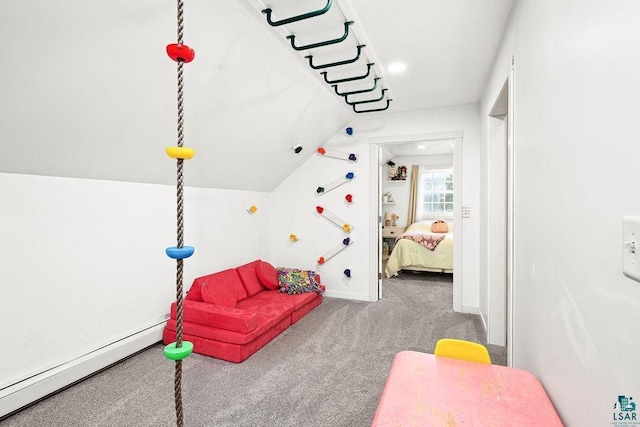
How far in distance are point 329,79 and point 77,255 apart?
251 cm

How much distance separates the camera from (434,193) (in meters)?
7.62

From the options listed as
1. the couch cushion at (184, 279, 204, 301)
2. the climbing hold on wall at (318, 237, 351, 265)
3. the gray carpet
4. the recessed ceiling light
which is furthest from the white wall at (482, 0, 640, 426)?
the climbing hold on wall at (318, 237, 351, 265)

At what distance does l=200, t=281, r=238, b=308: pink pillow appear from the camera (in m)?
2.92

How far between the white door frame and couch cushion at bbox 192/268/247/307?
1.68 metres

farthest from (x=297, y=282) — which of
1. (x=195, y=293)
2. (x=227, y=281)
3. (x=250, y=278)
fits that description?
(x=195, y=293)

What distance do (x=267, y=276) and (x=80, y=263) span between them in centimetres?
198

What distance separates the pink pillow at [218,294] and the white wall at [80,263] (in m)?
0.36

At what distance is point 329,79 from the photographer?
3045 millimetres

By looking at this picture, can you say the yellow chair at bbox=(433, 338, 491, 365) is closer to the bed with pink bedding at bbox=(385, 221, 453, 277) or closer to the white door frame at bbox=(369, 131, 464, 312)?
the white door frame at bbox=(369, 131, 464, 312)

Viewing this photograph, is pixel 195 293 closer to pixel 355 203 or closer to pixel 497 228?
pixel 355 203

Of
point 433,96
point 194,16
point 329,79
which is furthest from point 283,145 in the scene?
point 194,16

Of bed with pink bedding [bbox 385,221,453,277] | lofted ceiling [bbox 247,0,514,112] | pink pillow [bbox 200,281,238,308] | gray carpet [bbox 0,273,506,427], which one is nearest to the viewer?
gray carpet [bbox 0,273,506,427]

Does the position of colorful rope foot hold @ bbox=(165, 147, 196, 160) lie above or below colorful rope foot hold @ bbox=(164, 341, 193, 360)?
above

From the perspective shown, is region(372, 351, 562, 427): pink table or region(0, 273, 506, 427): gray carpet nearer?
region(372, 351, 562, 427): pink table
